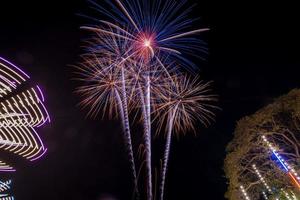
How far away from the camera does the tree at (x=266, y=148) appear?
16.7 metres

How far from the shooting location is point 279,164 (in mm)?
16844

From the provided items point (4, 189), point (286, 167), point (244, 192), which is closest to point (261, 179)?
point (244, 192)

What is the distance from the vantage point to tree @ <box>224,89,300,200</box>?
1672cm

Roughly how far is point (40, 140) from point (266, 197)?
1005 centimetres

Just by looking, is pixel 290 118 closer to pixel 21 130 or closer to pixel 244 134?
pixel 244 134

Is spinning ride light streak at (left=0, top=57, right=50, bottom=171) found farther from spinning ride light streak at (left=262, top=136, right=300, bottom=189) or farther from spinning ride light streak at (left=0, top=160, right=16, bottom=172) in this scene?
spinning ride light streak at (left=262, top=136, right=300, bottom=189)

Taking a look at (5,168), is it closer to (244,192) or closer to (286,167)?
(244,192)

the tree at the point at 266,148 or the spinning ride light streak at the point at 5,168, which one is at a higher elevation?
the tree at the point at 266,148

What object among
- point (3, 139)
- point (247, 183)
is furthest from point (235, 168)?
point (3, 139)

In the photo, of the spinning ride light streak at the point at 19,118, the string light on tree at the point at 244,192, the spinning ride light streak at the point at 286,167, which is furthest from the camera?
the string light on tree at the point at 244,192

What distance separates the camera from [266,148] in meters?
16.9

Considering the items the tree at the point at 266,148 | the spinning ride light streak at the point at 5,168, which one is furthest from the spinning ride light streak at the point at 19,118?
the tree at the point at 266,148

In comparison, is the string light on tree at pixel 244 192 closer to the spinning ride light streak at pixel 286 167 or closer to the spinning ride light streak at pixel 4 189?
the spinning ride light streak at pixel 286 167

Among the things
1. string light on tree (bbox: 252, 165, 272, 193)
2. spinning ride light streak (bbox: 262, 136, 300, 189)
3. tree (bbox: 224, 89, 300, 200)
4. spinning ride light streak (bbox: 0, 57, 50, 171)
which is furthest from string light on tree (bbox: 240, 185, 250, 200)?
spinning ride light streak (bbox: 0, 57, 50, 171)
